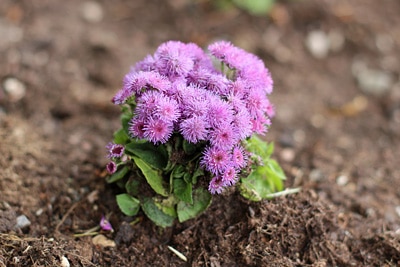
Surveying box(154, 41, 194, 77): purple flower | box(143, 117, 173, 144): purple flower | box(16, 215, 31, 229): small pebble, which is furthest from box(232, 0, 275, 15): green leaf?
box(16, 215, 31, 229): small pebble

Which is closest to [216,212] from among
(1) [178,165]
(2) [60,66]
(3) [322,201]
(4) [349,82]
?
(1) [178,165]

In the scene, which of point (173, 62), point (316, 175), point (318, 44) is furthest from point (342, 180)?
point (318, 44)

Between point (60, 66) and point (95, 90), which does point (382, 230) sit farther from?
point (60, 66)

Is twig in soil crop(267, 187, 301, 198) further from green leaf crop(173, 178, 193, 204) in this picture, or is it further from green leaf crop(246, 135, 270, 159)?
green leaf crop(173, 178, 193, 204)

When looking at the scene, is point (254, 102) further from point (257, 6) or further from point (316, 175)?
point (257, 6)

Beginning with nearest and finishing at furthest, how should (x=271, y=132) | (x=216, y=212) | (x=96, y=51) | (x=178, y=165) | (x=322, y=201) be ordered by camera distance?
(x=178, y=165) → (x=216, y=212) → (x=322, y=201) → (x=271, y=132) → (x=96, y=51)

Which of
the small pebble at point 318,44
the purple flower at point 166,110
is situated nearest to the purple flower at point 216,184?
the purple flower at point 166,110
